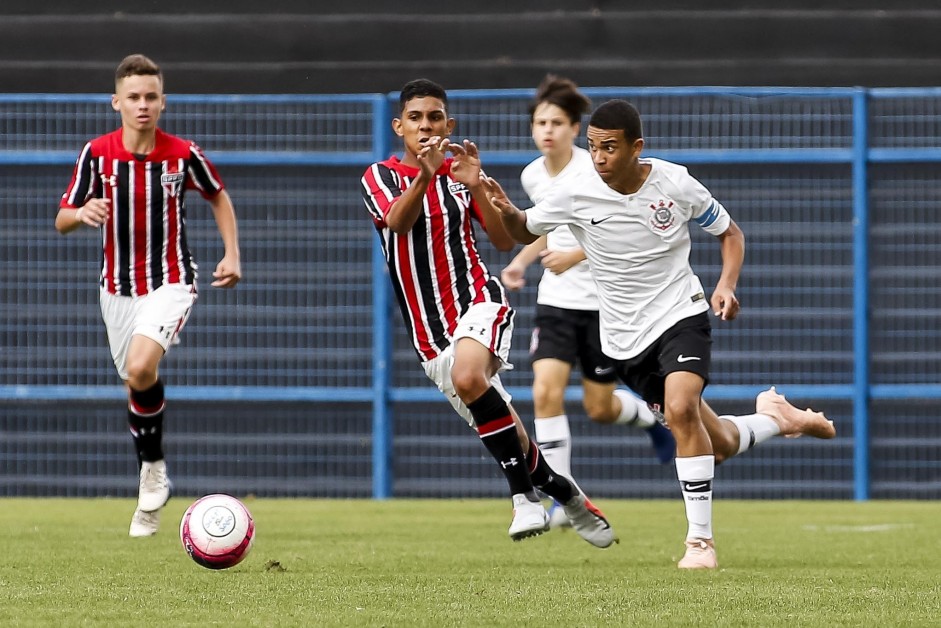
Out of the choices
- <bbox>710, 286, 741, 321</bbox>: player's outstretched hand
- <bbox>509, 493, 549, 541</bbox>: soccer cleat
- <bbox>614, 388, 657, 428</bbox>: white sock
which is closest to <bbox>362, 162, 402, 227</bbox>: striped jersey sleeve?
<bbox>509, 493, 549, 541</bbox>: soccer cleat

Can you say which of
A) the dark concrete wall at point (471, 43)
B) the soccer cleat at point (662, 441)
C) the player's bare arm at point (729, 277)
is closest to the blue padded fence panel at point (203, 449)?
the dark concrete wall at point (471, 43)

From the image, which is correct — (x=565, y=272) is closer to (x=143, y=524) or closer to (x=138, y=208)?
(x=138, y=208)

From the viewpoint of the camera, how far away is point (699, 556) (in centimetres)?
649

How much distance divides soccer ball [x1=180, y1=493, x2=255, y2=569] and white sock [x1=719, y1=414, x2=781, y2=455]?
221 cm

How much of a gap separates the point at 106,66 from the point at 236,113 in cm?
91

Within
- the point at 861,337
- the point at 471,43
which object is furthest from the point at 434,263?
the point at 861,337

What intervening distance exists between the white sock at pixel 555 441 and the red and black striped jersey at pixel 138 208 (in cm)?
184

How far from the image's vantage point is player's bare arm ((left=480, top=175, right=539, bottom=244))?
259 inches

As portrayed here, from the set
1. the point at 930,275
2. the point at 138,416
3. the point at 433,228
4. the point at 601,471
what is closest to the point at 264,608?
the point at 433,228

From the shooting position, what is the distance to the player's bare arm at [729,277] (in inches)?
253

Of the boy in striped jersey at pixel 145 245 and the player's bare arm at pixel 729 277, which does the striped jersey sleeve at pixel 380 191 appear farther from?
the player's bare arm at pixel 729 277

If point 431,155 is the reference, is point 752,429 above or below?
below

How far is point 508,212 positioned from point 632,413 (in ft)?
9.09

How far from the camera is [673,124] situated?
444 inches
